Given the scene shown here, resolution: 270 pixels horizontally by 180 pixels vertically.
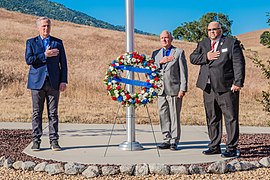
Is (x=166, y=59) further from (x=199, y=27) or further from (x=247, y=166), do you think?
(x=199, y=27)

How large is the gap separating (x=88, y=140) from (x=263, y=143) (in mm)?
2997

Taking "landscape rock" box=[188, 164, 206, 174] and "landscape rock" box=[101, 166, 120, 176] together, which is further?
"landscape rock" box=[188, 164, 206, 174]

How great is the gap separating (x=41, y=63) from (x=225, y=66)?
2.65 m

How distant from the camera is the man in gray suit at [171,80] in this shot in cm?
795

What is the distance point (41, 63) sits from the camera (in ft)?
25.9

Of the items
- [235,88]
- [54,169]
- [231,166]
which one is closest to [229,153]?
[231,166]

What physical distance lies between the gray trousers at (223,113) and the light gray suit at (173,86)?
45 cm

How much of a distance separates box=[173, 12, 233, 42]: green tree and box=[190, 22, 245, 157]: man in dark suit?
2647 inches

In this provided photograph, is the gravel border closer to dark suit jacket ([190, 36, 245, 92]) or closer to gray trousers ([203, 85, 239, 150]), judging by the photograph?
gray trousers ([203, 85, 239, 150])

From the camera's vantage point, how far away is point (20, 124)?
11.6 m

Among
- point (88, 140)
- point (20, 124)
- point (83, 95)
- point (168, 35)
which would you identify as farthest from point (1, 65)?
point (168, 35)

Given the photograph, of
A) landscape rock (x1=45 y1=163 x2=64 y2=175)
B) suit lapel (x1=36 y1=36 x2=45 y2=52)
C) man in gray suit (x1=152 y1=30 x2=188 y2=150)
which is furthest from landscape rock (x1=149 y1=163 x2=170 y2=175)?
suit lapel (x1=36 y1=36 x2=45 y2=52)

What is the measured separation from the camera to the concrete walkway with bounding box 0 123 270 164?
7504 mm

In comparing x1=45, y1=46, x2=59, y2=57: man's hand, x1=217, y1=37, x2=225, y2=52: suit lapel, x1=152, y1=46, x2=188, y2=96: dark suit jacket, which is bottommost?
x1=152, y1=46, x2=188, y2=96: dark suit jacket
